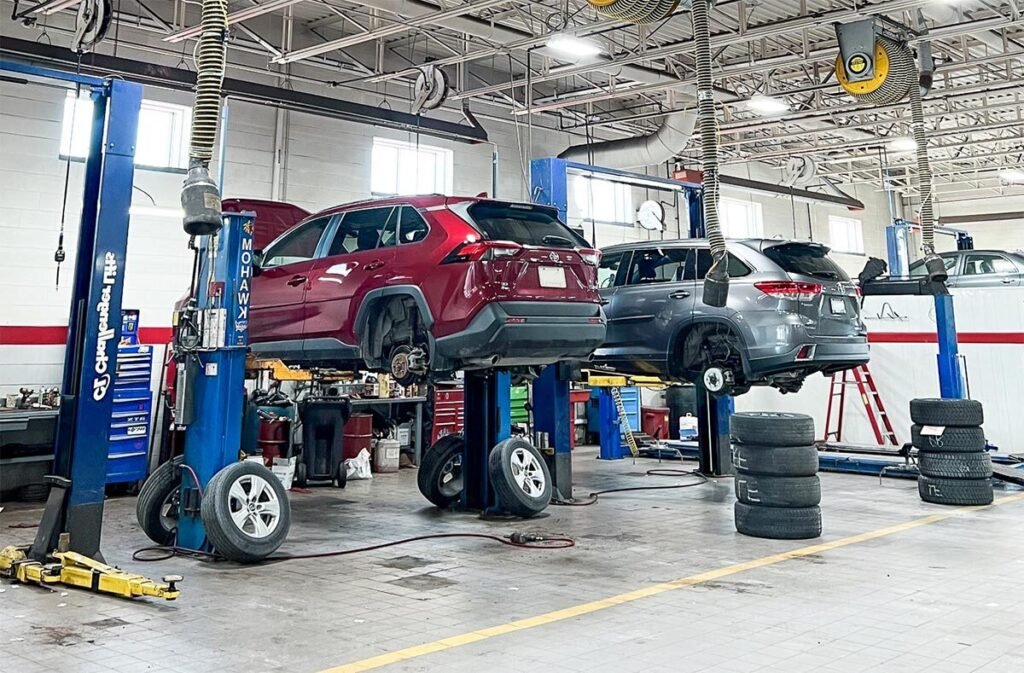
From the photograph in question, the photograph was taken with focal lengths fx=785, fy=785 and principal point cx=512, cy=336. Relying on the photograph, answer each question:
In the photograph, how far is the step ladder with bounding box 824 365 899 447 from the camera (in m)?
11.5

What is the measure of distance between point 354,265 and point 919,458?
5687 millimetres

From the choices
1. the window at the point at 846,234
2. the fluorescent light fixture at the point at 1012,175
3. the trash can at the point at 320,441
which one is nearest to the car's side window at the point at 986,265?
the trash can at the point at 320,441

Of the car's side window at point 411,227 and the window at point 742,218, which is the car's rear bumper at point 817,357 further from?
the window at point 742,218

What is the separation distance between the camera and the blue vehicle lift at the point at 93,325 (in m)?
4.64

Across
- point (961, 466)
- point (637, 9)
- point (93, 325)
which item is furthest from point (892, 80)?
point (93, 325)

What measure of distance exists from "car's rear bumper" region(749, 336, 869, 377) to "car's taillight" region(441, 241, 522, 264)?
8.39ft

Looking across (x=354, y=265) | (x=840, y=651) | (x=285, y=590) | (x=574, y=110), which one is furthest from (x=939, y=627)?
(x=574, y=110)

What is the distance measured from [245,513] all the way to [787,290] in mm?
4487

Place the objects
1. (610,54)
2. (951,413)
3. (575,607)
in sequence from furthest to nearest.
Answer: (610,54)
(951,413)
(575,607)

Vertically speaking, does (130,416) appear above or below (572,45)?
below

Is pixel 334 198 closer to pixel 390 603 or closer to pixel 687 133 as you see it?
pixel 687 133

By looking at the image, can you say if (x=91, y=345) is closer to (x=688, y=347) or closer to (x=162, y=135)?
(x=688, y=347)

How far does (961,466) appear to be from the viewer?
7301 millimetres

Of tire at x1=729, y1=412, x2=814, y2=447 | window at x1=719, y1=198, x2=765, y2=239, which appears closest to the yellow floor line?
tire at x1=729, y1=412, x2=814, y2=447
